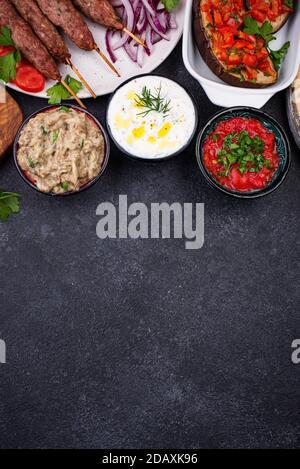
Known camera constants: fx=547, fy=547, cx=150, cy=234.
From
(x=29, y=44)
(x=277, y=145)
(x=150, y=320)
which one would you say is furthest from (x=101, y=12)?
(x=150, y=320)

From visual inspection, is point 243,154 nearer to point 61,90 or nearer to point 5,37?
point 61,90

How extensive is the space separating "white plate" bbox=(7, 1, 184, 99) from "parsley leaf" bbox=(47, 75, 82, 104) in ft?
0.17

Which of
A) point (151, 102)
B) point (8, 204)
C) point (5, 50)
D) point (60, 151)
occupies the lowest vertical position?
point (8, 204)

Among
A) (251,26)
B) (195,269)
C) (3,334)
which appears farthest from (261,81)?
(3,334)

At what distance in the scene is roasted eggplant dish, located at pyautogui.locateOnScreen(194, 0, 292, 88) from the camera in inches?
125

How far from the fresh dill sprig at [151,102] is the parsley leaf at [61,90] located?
0.41 metres

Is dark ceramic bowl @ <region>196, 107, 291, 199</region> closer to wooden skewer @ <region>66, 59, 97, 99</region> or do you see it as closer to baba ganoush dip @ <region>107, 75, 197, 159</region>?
baba ganoush dip @ <region>107, 75, 197, 159</region>

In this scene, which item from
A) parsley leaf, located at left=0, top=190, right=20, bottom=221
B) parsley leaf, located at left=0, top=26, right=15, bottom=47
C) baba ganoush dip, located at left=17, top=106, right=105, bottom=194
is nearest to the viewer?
baba ganoush dip, located at left=17, top=106, right=105, bottom=194

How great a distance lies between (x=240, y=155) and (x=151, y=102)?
613 millimetres

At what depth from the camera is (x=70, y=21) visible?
332 cm

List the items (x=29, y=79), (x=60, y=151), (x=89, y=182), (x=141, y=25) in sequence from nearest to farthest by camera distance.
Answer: (x=60, y=151) < (x=89, y=182) < (x=29, y=79) < (x=141, y=25)

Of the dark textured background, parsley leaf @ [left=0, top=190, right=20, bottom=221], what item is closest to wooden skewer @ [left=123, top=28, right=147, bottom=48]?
the dark textured background

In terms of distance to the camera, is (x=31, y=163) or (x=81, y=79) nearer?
(x=31, y=163)

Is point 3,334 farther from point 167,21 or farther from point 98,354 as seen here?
point 167,21
